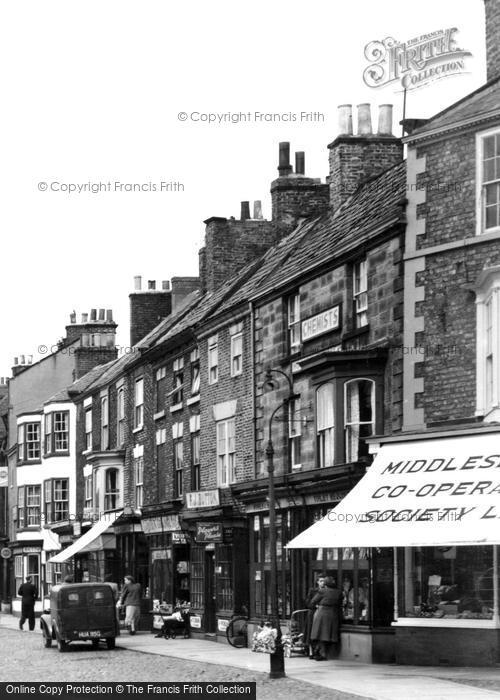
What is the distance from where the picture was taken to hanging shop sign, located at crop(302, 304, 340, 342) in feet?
98.3

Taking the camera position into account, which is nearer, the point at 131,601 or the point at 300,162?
the point at 300,162

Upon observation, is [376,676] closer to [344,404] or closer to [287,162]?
[344,404]

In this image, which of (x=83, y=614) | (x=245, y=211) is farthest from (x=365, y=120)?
(x=83, y=614)

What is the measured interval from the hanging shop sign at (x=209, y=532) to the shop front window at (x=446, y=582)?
33.9 ft

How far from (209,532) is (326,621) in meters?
9.69

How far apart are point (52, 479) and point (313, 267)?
32947mm

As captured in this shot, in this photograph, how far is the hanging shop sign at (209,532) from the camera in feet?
118

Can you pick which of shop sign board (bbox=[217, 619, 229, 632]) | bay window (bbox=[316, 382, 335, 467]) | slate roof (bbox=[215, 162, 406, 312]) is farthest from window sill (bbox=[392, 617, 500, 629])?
shop sign board (bbox=[217, 619, 229, 632])

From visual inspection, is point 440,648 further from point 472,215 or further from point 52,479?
point 52,479

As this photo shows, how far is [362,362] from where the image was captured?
91.2ft

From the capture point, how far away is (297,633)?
29703mm

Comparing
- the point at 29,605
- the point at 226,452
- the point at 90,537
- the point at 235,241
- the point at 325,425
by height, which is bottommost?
the point at 29,605

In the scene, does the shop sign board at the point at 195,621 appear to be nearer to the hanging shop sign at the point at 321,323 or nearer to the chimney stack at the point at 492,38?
the hanging shop sign at the point at 321,323

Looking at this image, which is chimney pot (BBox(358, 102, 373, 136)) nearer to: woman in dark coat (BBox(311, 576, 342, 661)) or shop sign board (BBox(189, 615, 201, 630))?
woman in dark coat (BBox(311, 576, 342, 661))
